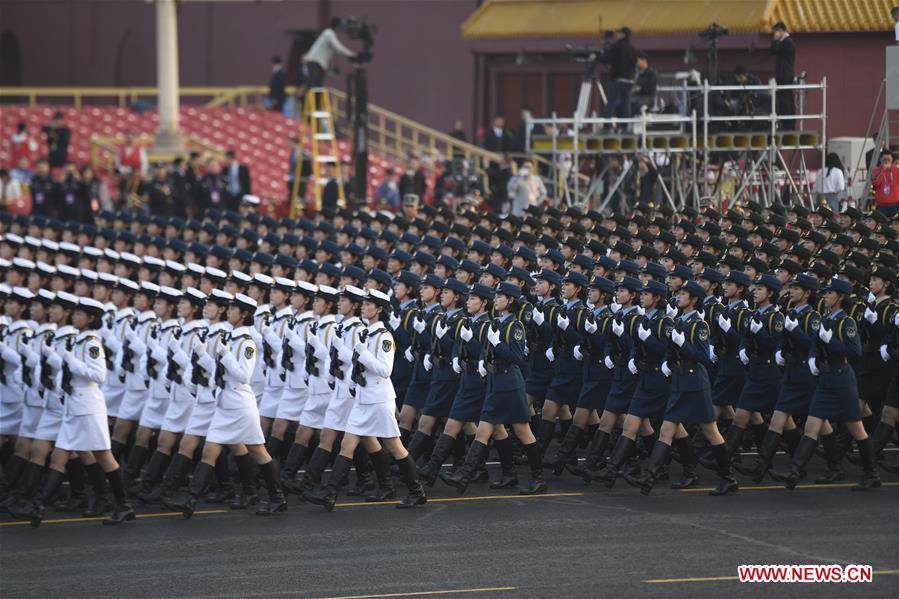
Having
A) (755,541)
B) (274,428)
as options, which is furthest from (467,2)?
(755,541)

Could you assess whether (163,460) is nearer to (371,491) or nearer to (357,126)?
(371,491)

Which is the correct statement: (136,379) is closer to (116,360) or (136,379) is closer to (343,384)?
(116,360)

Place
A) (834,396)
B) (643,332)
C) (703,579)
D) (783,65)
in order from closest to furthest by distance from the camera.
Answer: (703,579) → (834,396) → (643,332) → (783,65)

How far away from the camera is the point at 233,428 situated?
13.7m

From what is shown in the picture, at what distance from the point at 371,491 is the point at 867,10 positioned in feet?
52.3

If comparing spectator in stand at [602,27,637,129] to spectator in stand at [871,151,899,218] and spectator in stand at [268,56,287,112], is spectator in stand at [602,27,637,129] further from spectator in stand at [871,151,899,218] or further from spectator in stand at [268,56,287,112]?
spectator in stand at [268,56,287,112]

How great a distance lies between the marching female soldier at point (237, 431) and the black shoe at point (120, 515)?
349mm

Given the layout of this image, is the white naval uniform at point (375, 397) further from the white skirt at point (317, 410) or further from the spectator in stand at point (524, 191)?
the spectator in stand at point (524, 191)

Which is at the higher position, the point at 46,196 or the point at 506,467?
the point at 46,196

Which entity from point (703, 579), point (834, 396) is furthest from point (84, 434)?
point (834, 396)

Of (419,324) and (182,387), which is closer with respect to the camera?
(182,387)

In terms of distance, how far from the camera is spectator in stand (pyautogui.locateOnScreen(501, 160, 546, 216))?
24.7 metres

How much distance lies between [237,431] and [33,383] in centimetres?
191

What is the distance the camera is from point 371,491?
14.7 meters
